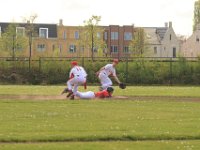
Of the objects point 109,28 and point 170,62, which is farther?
point 109,28

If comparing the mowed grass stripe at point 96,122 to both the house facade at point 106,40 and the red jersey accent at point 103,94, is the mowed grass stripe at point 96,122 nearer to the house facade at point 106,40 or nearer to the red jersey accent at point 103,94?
the red jersey accent at point 103,94

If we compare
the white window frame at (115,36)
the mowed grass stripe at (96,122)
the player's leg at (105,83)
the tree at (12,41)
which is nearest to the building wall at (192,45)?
the white window frame at (115,36)

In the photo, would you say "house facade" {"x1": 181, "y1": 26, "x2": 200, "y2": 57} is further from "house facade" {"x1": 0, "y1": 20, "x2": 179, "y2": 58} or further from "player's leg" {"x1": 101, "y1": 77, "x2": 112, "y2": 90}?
"player's leg" {"x1": 101, "y1": 77, "x2": 112, "y2": 90}

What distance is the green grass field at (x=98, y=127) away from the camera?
12211 millimetres

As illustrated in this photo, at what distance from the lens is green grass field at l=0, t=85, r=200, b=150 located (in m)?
12.2

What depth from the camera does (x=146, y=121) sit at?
16.3 m

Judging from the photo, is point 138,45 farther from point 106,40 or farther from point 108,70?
point 108,70

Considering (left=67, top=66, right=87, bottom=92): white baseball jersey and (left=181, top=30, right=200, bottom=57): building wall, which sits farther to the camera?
(left=181, top=30, right=200, bottom=57): building wall

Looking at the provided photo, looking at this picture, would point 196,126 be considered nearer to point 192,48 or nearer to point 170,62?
point 170,62

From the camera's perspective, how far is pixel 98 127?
14.8m

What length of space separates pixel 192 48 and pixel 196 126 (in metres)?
97.0

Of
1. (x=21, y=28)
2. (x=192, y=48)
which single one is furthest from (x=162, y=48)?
(x=21, y=28)

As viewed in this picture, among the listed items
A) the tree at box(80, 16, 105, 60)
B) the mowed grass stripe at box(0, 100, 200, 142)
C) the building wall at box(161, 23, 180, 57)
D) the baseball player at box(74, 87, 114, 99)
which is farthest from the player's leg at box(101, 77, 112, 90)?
the building wall at box(161, 23, 180, 57)

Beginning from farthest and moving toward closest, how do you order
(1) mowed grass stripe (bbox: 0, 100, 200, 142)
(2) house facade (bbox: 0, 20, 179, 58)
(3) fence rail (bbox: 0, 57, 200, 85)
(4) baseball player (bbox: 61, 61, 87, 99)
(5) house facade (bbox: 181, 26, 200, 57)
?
(5) house facade (bbox: 181, 26, 200, 57) < (2) house facade (bbox: 0, 20, 179, 58) < (3) fence rail (bbox: 0, 57, 200, 85) < (4) baseball player (bbox: 61, 61, 87, 99) < (1) mowed grass stripe (bbox: 0, 100, 200, 142)
